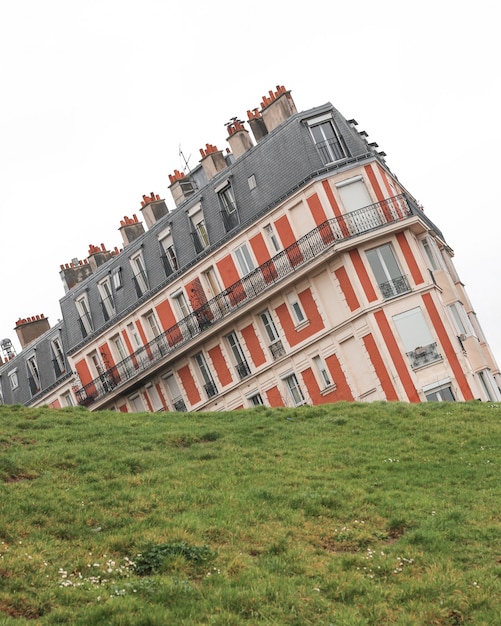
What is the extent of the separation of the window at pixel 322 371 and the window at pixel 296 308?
79.1 inches

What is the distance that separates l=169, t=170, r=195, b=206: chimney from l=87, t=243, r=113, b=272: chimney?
9.95 metres

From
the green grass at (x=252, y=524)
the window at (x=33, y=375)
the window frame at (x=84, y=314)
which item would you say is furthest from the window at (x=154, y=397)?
the green grass at (x=252, y=524)

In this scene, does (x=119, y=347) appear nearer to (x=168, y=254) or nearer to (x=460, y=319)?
(x=168, y=254)

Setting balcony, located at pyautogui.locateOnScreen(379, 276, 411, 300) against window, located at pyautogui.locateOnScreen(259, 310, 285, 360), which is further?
window, located at pyautogui.locateOnScreen(259, 310, 285, 360)

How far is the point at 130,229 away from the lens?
196ft

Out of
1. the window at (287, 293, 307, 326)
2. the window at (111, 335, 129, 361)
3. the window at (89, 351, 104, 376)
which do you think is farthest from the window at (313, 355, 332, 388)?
the window at (89, 351, 104, 376)

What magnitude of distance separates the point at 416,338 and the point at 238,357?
10.3 meters

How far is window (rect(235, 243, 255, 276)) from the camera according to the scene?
48531 millimetres

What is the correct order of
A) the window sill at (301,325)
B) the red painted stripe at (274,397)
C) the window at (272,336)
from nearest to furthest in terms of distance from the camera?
the window sill at (301,325) → the red painted stripe at (274,397) → the window at (272,336)

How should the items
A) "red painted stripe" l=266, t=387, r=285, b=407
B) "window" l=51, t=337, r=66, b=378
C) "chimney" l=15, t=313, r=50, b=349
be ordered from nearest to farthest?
"red painted stripe" l=266, t=387, r=285, b=407
"window" l=51, t=337, r=66, b=378
"chimney" l=15, t=313, r=50, b=349

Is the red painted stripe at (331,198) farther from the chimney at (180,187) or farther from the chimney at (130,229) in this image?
the chimney at (130,229)

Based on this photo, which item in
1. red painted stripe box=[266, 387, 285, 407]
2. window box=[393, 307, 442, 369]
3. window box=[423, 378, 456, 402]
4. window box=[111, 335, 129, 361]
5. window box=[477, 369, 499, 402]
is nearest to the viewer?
window box=[423, 378, 456, 402]

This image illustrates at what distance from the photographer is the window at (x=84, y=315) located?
59.8 meters

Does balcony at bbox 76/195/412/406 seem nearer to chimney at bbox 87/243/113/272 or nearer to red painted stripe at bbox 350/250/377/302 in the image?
red painted stripe at bbox 350/250/377/302
